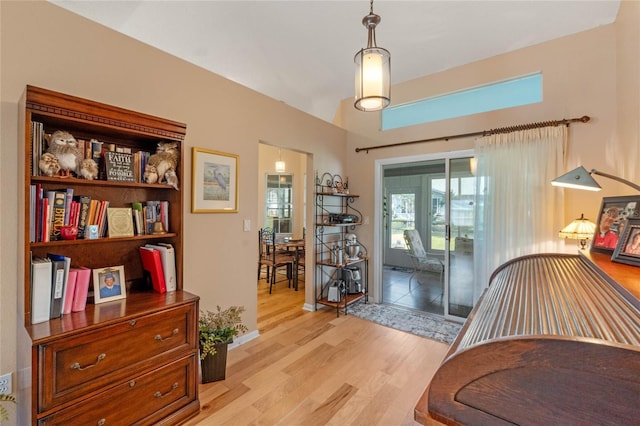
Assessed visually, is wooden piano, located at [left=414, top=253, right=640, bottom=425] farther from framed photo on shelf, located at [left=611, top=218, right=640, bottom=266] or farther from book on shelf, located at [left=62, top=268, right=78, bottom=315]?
book on shelf, located at [left=62, top=268, right=78, bottom=315]

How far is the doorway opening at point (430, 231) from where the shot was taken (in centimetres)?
341

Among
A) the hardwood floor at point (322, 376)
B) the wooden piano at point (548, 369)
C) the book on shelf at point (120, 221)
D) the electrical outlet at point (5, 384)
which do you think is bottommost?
the hardwood floor at point (322, 376)

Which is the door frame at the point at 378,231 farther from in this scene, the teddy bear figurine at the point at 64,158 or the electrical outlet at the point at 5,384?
the electrical outlet at the point at 5,384

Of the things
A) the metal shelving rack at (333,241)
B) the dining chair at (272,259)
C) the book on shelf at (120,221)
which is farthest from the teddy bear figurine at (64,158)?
the dining chair at (272,259)

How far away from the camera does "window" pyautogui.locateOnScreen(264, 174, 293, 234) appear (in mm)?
6504

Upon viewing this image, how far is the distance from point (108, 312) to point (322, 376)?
1600 millimetres

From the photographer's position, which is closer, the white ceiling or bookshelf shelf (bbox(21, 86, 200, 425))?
bookshelf shelf (bbox(21, 86, 200, 425))

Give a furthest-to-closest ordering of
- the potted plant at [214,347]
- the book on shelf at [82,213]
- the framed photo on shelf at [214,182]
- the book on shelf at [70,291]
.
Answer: the framed photo on shelf at [214,182], the potted plant at [214,347], the book on shelf at [82,213], the book on shelf at [70,291]

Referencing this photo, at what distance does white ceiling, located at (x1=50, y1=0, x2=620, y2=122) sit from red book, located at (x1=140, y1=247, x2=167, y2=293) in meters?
2.01

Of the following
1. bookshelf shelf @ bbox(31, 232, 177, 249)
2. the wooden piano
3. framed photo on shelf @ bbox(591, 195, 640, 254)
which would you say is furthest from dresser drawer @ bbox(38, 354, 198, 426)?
framed photo on shelf @ bbox(591, 195, 640, 254)

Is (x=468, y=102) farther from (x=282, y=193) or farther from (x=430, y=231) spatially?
(x=282, y=193)

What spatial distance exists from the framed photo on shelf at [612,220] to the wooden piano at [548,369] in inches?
29.9

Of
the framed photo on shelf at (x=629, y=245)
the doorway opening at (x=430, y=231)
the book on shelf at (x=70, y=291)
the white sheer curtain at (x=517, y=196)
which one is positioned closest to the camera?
the framed photo on shelf at (x=629, y=245)

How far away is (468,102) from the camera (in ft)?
11.0
